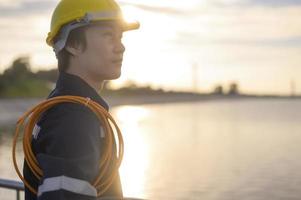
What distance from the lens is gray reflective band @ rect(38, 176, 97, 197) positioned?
2.07 metres

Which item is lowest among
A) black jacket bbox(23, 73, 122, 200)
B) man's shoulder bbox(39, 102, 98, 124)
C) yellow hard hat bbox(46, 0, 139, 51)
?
black jacket bbox(23, 73, 122, 200)

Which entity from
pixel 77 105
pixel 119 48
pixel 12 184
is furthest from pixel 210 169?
pixel 77 105

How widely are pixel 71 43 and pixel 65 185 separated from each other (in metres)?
0.63

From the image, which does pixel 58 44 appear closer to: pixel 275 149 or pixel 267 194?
pixel 267 194

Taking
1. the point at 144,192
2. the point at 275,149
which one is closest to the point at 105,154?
the point at 144,192

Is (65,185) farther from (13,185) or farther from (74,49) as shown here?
(13,185)

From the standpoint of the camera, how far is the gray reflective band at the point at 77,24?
2.33 meters

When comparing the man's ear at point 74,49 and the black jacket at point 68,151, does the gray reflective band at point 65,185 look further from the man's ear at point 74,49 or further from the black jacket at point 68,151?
the man's ear at point 74,49

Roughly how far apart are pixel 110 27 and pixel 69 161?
2.00 ft

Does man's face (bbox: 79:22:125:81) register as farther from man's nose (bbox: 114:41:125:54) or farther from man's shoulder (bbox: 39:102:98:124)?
man's shoulder (bbox: 39:102:98:124)

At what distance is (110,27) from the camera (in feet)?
7.83

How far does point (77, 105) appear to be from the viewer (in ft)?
7.29

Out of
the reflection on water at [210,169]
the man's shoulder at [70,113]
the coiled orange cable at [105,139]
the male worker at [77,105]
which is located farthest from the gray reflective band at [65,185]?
the reflection on water at [210,169]

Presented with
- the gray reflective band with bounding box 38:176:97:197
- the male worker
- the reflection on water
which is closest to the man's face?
the male worker
